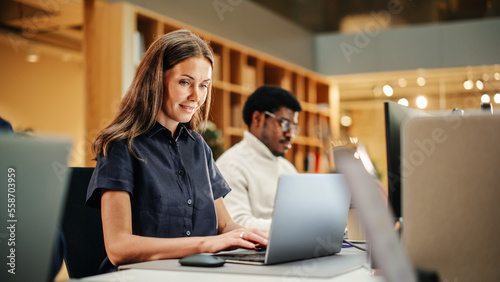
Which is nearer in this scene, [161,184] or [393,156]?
[393,156]

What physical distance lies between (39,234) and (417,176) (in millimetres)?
627

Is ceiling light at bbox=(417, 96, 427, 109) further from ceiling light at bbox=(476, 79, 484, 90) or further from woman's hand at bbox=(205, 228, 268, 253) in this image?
woman's hand at bbox=(205, 228, 268, 253)

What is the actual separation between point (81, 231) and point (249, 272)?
2.60 ft

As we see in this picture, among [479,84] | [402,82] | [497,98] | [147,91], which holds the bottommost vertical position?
[147,91]

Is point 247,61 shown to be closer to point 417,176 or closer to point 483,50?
point 483,50

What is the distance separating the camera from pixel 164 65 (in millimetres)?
1700

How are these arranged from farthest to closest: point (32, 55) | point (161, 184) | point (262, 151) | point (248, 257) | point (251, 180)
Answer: point (32, 55), point (262, 151), point (251, 180), point (161, 184), point (248, 257)

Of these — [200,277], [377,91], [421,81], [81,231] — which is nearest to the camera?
[200,277]

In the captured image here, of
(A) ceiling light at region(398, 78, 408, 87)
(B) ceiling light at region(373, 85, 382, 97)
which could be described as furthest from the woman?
(B) ceiling light at region(373, 85, 382, 97)

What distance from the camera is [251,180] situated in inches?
105

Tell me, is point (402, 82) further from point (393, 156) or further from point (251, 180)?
point (393, 156)

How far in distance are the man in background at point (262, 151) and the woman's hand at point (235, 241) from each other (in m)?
1.09

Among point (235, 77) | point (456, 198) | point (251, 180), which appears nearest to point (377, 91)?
point (235, 77)

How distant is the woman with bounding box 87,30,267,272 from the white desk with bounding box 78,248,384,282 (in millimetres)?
133
